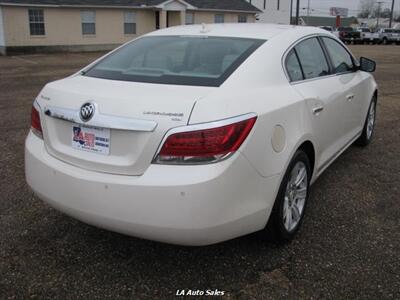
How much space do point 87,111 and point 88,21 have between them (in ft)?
84.5

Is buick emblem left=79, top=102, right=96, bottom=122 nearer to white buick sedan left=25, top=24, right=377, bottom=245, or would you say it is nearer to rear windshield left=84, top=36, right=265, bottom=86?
white buick sedan left=25, top=24, right=377, bottom=245

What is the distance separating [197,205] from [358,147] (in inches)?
160

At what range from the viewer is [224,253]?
3.31m

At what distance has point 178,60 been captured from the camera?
3.48 meters

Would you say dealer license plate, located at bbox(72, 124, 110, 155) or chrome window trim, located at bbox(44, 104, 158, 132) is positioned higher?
chrome window trim, located at bbox(44, 104, 158, 132)

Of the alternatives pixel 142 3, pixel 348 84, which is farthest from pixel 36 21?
pixel 348 84

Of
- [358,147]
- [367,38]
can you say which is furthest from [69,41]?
[367,38]

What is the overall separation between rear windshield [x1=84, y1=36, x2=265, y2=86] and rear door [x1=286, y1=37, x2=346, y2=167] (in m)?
0.43

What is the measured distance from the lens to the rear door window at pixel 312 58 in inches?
148

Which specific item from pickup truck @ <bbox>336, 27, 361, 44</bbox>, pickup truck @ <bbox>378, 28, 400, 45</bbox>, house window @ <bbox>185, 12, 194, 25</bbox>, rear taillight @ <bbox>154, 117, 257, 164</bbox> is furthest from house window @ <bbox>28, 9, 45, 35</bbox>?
pickup truck @ <bbox>378, 28, 400, 45</bbox>

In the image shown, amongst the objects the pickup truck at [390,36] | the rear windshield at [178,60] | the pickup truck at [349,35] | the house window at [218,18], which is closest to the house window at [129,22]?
the house window at [218,18]

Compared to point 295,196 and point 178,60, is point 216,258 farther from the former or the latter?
point 178,60

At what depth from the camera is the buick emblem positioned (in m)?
2.76

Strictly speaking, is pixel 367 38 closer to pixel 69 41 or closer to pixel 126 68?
pixel 69 41
